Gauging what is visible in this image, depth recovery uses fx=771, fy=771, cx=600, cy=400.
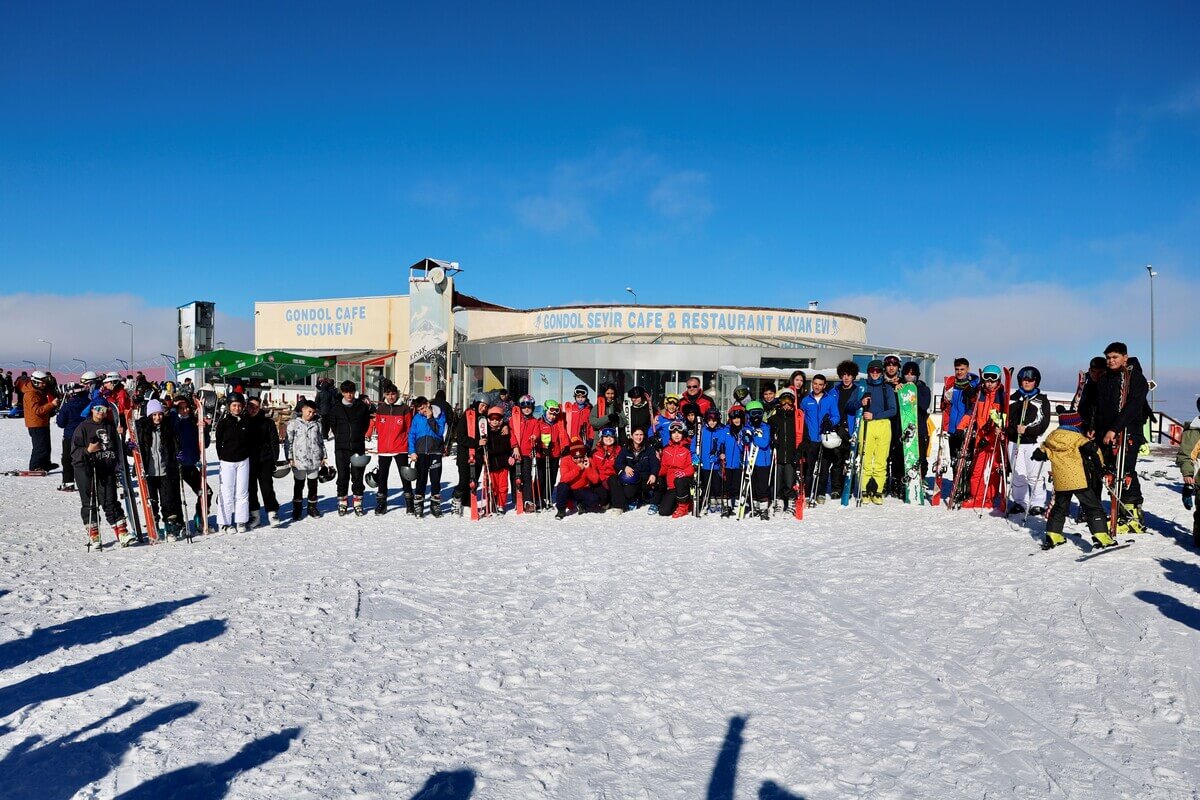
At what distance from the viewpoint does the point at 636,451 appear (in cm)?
1034

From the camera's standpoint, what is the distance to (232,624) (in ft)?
17.6

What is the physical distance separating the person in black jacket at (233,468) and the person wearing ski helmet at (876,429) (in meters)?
7.65

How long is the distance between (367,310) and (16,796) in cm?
3229

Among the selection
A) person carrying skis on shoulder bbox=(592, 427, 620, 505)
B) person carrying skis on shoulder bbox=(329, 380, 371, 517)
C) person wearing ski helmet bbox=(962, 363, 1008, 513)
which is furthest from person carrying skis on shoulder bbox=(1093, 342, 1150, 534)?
person carrying skis on shoulder bbox=(329, 380, 371, 517)

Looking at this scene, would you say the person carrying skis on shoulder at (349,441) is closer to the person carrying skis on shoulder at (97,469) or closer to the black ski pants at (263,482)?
the black ski pants at (263,482)

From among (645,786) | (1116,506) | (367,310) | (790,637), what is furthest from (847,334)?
(645,786)

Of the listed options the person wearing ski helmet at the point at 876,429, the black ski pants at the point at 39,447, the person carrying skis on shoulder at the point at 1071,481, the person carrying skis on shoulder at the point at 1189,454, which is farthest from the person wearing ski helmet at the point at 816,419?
the black ski pants at the point at 39,447

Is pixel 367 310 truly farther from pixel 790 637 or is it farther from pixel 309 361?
pixel 790 637

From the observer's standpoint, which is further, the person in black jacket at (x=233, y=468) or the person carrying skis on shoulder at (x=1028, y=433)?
the person in black jacket at (x=233, y=468)

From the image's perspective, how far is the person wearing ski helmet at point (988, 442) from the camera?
946 centimetres

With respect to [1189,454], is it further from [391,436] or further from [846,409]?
[391,436]

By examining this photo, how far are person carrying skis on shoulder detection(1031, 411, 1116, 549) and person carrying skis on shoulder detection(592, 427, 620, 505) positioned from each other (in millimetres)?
5114

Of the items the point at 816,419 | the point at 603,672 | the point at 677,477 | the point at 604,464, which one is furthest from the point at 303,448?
the point at 816,419

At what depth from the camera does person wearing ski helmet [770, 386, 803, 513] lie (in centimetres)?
988
